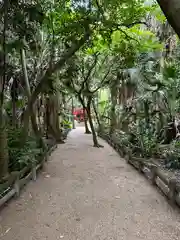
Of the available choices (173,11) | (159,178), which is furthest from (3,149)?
(173,11)

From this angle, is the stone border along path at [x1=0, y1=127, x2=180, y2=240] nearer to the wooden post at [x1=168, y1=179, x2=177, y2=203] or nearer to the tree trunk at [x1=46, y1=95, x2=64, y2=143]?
the wooden post at [x1=168, y1=179, x2=177, y2=203]

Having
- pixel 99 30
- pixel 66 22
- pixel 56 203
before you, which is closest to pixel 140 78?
pixel 99 30

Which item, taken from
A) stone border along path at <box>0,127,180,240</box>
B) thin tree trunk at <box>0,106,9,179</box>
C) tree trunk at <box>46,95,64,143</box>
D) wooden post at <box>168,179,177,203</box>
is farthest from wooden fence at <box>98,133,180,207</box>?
tree trunk at <box>46,95,64,143</box>

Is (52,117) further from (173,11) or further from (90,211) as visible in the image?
(173,11)

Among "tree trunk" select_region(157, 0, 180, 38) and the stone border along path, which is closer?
"tree trunk" select_region(157, 0, 180, 38)

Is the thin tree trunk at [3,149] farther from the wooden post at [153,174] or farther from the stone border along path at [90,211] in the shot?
the wooden post at [153,174]

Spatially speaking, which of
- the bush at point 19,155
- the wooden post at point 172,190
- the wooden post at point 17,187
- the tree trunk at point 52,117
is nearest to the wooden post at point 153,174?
the wooden post at point 172,190

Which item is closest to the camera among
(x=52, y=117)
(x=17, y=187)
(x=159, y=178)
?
(x=17, y=187)

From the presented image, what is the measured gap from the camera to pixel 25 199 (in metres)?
4.89

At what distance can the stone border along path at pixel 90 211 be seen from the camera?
345 cm

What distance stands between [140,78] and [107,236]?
6.85 meters

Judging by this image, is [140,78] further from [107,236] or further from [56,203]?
[107,236]

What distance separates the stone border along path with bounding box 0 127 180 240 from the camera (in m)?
3.45

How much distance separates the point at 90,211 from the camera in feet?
13.9
